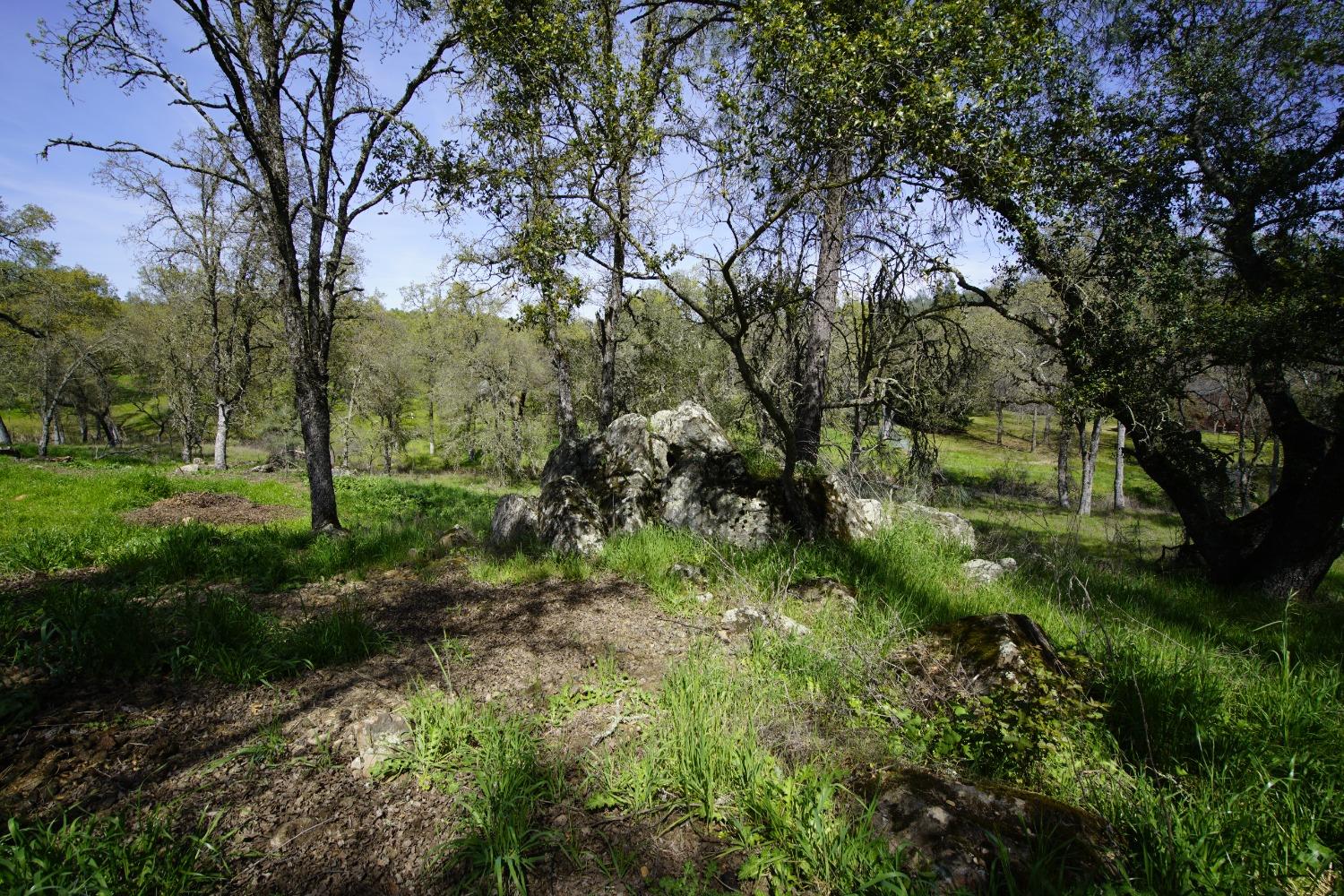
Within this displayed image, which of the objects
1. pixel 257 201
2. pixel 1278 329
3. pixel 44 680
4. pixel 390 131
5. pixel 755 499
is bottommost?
pixel 44 680

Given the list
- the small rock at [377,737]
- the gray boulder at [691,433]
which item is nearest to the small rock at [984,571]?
the gray boulder at [691,433]

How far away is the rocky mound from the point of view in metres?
6.87

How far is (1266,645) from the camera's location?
199 inches

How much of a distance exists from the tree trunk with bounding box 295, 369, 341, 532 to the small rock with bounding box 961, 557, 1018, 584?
→ 9.22 m

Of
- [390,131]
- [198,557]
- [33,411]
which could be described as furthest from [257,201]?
[33,411]

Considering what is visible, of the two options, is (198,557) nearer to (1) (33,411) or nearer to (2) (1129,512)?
(2) (1129,512)

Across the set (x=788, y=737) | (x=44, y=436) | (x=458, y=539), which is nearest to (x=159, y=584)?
(x=458, y=539)

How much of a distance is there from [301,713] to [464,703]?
1024mm

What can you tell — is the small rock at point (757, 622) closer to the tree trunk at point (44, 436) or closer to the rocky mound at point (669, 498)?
the rocky mound at point (669, 498)

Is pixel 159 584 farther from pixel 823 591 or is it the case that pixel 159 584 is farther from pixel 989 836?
pixel 989 836

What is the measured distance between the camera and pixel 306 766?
278 cm

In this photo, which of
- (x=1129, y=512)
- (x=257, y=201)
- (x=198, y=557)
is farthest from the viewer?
(x=1129, y=512)

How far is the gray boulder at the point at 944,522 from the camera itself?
279 inches

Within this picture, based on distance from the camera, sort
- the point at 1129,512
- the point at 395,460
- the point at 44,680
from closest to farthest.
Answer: the point at 44,680 < the point at 1129,512 < the point at 395,460
